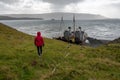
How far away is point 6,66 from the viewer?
18672mm

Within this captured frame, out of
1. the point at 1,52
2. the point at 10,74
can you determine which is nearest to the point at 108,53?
the point at 1,52

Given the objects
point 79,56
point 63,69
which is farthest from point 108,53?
point 63,69

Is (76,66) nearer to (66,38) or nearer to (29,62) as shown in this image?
(29,62)

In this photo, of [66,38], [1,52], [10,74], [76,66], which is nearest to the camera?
[10,74]

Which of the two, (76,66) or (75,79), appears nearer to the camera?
(75,79)

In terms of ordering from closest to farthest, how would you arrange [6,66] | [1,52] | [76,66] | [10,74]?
[10,74]
[6,66]
[76,66]
[1,52]

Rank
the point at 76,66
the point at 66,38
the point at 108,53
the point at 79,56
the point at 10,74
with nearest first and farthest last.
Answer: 1. the point at 10,74
2. the point at 76,66
3. the point at 79,56
4. the point at 108,53
5. the point at 66,38

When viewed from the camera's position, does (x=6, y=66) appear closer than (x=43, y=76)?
No

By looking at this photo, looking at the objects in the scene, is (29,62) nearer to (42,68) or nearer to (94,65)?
(42,68)

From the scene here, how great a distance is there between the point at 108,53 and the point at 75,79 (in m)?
11.3

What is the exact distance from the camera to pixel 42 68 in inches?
763

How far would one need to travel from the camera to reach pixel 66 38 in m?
57.9

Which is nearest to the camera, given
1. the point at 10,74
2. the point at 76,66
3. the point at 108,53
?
the point at 10,74

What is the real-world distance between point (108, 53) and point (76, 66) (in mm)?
8182
